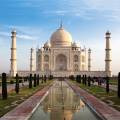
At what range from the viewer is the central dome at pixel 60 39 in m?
71.9

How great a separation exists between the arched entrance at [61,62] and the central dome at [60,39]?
8.31 ft

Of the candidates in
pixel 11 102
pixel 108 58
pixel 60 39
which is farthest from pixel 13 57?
pixel 11 102

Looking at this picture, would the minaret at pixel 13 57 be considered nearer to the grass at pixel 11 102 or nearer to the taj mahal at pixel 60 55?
the taj mahal at pixel 60 55

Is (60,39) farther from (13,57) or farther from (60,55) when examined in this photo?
(13,57)

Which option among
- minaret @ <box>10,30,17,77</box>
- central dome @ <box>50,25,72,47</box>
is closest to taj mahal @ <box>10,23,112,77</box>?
central dome @ <box>50,25,72,47</box>

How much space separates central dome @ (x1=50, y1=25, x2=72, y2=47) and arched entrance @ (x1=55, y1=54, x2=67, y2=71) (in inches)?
99.8

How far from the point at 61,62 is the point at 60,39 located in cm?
514

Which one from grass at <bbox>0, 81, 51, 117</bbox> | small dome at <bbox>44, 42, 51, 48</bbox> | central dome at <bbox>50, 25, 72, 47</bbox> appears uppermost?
central dome at <bbox>50, 25, 72, 47</bbox>

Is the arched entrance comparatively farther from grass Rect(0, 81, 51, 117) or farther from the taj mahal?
grass Rect(0, 81, 51, 117)

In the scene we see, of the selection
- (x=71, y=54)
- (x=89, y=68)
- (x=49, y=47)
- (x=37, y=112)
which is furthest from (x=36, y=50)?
(x=37, y=112)

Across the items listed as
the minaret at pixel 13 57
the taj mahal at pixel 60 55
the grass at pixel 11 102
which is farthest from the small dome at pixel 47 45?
the grass at pixel 11 102

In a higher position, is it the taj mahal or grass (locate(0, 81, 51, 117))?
the taj mahal

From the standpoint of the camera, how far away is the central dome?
71.9 m

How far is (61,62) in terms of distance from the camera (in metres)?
73.2
